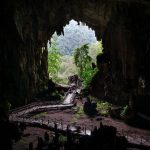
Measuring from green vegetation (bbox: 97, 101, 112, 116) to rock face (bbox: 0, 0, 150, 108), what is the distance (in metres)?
1.65

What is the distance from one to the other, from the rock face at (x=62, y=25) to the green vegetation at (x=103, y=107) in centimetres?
165

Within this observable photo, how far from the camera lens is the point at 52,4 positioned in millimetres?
40781

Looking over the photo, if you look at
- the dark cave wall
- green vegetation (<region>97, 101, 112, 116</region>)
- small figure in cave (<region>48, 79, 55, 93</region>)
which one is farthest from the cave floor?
small figure in cave (<region>48, 79, 55, 93</region>)

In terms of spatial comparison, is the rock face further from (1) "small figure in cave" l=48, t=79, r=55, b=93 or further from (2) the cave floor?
(2) the cave floor

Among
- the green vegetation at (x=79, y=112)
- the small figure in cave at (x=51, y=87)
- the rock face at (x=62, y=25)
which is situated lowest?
the green vegetation at (x=79, y=112)

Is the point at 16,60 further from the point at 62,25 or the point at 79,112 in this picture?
the point at 62,25

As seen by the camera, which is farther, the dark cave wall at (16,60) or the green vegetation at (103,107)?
the green vegetation at (103,107)

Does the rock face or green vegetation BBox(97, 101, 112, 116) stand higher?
the rock face

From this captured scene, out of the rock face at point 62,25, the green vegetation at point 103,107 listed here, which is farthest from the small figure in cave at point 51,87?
the green vegetation at point 103,107

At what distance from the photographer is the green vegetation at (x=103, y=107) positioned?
38.8m

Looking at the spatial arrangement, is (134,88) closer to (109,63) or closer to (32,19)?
(109,63)

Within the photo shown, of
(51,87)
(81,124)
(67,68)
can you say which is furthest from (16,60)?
(67,68)

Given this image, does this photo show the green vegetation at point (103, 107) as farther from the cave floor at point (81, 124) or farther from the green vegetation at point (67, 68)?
the green vegetation at point (67, 68)

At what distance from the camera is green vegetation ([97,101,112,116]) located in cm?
3876
